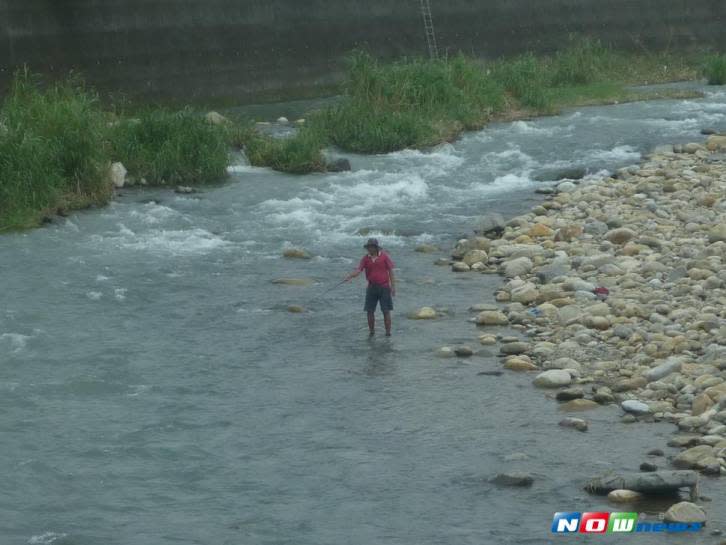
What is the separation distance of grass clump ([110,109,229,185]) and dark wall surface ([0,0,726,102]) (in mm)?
5302

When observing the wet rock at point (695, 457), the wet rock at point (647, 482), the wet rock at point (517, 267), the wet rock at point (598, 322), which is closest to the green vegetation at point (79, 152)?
the wet rock at point (517, 267)

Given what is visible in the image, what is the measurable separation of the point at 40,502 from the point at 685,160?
15.5 meters

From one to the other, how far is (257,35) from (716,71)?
37.1 feet

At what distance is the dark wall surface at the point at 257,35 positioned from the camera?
88.3ft

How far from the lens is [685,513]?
32.1 ft

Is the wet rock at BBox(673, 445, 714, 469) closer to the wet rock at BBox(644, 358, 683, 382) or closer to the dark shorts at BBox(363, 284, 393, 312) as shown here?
the wet rock at BBox(644, 358, 683, 382)

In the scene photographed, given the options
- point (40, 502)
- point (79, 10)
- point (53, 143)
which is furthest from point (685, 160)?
point (40, 502)

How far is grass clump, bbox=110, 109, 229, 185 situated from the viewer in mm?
21344

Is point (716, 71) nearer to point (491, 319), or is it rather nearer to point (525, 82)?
point (525, 82)

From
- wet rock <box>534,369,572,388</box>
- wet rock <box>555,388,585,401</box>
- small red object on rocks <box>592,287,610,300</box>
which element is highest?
small red object on rocks <box>592,287,610,300</box>

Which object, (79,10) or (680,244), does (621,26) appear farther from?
(680,244)

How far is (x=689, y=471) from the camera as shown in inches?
402

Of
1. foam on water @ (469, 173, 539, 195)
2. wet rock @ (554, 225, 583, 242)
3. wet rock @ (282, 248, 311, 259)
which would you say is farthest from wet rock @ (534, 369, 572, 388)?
foam on water @ (469, 173, 539, 195)

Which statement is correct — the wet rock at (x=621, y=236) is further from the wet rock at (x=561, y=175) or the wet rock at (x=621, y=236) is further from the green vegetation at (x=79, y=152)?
the green vegetation at (x=79, y=152)
